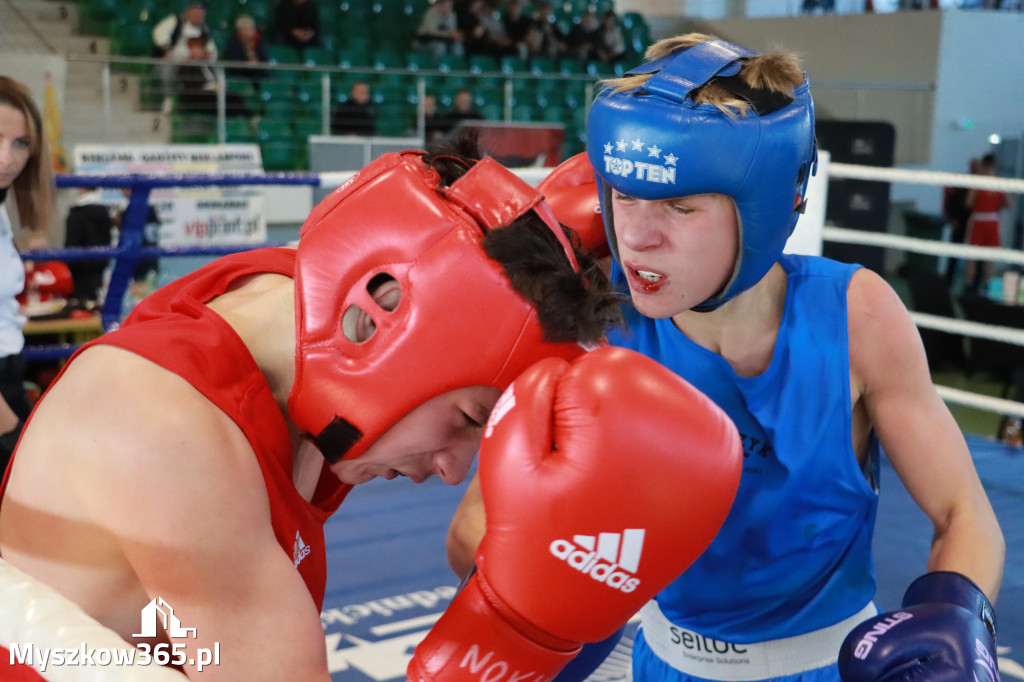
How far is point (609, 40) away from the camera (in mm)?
10953

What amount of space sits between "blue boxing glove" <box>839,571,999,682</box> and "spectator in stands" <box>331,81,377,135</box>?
7.76 metres

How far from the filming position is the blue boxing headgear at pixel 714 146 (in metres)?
1.15

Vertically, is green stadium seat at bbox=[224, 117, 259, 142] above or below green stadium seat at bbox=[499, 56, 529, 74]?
below

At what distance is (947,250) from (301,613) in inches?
134

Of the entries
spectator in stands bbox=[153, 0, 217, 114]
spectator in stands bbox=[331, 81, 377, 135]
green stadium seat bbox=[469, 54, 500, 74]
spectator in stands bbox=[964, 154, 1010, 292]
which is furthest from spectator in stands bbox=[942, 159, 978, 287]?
spectator in stands bbox=[153, 0, 217, 114]

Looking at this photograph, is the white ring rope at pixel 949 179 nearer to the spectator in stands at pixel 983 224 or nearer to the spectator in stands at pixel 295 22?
the spectator in stands at pixel 983 224

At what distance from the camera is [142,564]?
958mm

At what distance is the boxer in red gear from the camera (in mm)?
951

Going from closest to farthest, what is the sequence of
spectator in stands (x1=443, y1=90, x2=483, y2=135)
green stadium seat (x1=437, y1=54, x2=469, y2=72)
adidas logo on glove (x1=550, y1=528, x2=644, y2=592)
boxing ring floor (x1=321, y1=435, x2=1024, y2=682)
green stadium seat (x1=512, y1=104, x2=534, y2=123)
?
adidas logo on glove (x1=550, y1=528, x2=644, y2=592) < boxing ring floor (x1=321, y1=435, x2=1024, y2=682) < spectator in stands (x1=443, y1=90, x2=483, y2=135) < green stadium seat (x1=437, y1=54, x2=469, y2=72) < green stadium seat (x1=512, y1=104, x2=534, y2=123)

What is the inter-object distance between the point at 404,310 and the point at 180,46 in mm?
7658

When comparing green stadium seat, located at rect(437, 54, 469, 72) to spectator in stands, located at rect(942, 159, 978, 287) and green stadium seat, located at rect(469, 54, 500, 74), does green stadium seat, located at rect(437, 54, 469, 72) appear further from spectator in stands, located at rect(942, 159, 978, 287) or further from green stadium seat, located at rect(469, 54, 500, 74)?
spectator in stands, located at rect(942, 159, 978, 287)

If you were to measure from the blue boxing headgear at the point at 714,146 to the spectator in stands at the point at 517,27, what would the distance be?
31.3 feet

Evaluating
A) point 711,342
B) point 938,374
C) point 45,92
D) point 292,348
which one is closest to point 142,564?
point 292,348

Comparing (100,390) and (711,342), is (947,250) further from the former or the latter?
(100,390)
